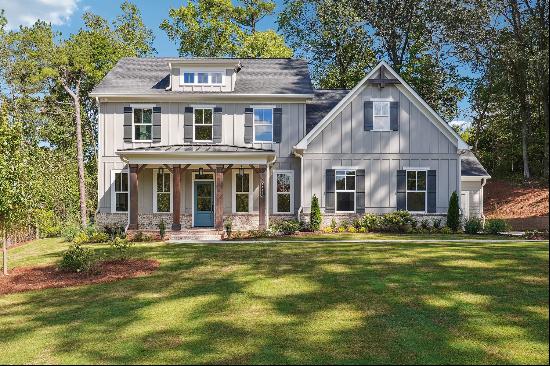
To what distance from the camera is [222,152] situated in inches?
776

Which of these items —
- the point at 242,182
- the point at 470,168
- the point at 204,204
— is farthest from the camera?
the point at 470,168

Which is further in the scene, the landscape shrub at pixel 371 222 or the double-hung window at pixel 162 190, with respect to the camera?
the double-hung window at pixel 162 190

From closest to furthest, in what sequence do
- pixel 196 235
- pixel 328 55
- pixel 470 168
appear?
1. pixel 196 235
2. pixel 470 168
3. pixel 328 55

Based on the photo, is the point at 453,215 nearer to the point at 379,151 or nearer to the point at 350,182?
the point at 379,151

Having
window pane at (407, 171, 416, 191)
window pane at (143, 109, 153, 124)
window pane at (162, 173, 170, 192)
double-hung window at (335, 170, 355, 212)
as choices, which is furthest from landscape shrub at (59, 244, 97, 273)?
window pane at (407, 171, 416, 191)

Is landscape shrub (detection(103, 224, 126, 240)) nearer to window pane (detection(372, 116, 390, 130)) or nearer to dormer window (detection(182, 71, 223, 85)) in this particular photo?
dormer window (detection(182, 71, 223, 85))

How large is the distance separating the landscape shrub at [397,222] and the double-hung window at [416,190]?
922 mm

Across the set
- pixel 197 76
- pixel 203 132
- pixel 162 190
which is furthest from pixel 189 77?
pixel 162 190

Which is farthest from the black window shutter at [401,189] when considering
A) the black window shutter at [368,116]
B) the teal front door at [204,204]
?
the teal front door at [204,204]

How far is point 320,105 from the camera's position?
2456 centimetres

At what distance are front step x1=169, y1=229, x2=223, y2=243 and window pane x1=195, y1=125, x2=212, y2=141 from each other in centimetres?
500

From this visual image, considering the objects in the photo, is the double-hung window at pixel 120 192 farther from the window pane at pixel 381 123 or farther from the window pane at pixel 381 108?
the window pane at pixel 381 108

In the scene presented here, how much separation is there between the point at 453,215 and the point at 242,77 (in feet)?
39.3

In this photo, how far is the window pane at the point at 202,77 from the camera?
22.5m
